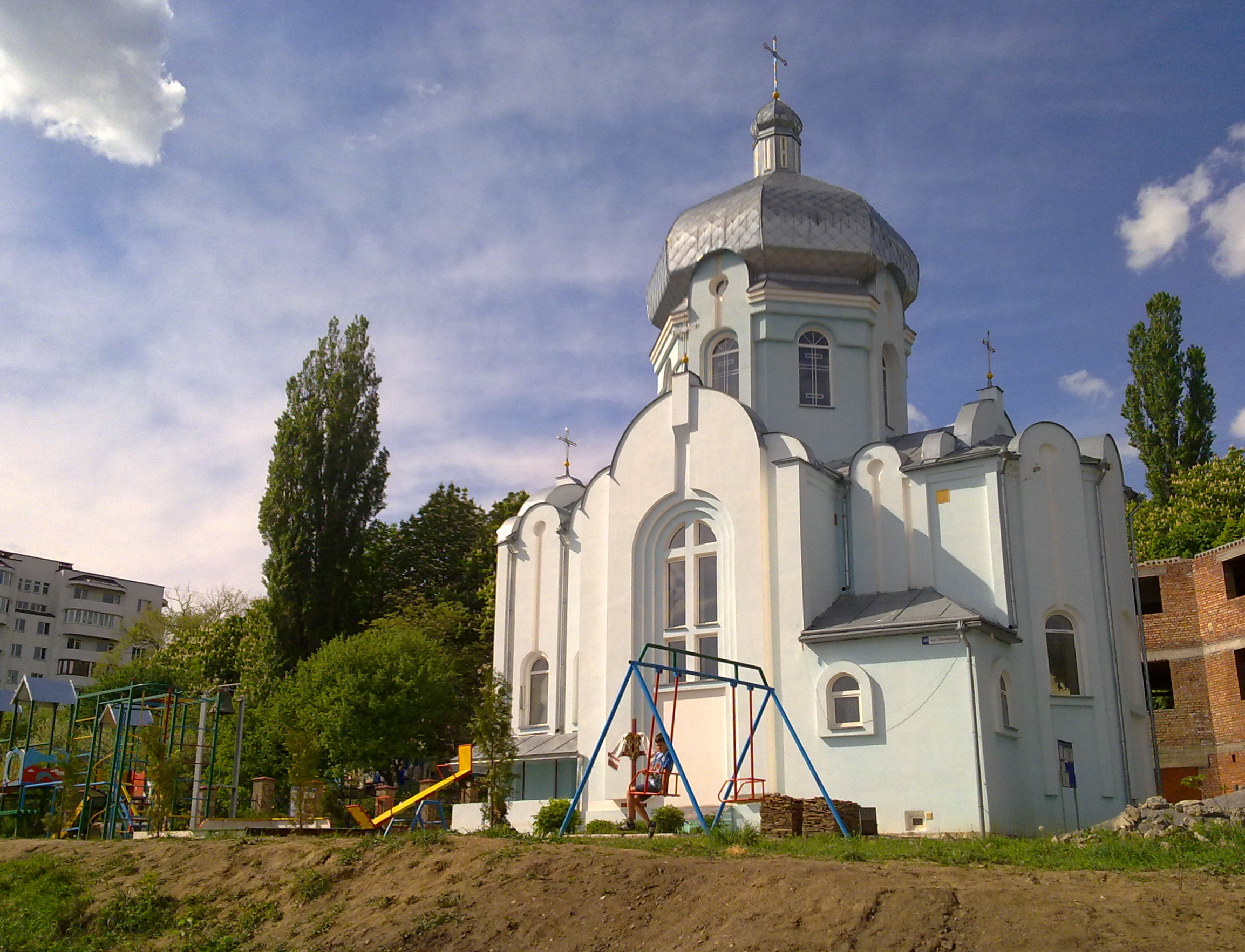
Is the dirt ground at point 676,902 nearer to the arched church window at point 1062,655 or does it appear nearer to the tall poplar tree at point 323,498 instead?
the arched church window at point 1062,655

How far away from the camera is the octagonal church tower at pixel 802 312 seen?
84.9 feet

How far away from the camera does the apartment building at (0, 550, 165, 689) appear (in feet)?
Result: 232

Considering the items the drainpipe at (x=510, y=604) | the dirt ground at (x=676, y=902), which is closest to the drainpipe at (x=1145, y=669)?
the dirt ground at (x=676, y=902)

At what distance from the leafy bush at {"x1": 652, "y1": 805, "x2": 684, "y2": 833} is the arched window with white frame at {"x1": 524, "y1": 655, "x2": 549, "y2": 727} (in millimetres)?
8540

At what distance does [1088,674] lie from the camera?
67.7 feet

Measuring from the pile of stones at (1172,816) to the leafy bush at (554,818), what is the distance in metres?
7.17

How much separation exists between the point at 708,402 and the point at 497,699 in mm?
7679

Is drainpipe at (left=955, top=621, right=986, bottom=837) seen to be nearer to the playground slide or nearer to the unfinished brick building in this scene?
the playground slide

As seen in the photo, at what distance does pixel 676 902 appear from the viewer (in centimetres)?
1129

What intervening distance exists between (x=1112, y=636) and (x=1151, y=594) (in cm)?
1318

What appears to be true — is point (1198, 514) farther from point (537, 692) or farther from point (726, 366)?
point (537, 692)

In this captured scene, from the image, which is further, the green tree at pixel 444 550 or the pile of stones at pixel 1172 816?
the green tree at pixel 444 550

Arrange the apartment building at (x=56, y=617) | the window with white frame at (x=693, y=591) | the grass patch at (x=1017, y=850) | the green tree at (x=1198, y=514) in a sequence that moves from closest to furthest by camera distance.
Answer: the grass patch at (x=1017, y=850) → the window with white frame at (x=693, y=591) → the green tree at (x=1198, y=514) → the apartment building at (x=56, y=617)

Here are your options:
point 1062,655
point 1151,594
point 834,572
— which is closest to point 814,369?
point 834,572
